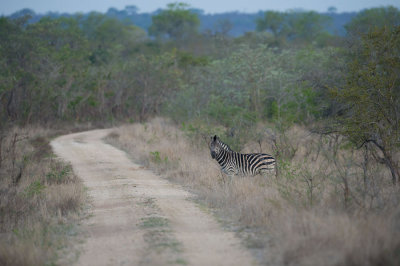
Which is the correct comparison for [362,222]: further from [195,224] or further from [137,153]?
[137,153]

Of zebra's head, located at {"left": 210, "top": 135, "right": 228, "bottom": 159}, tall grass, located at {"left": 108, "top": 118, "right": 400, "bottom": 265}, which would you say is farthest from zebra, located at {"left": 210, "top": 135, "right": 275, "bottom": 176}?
tall grass, located at {"left": 108, "top": 118, "right": 400, "bottom": 265}

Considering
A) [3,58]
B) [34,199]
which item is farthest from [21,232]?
[3,58]

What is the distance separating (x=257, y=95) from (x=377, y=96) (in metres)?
13.8

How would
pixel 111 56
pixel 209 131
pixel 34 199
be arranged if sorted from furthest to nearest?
pixel 111 56 → pixel 209 131 → pixel 34 199

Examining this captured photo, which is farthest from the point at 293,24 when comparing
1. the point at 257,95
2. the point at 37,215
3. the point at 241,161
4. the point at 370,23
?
the point at 37,215

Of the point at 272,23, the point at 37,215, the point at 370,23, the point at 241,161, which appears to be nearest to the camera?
the point at 37,215

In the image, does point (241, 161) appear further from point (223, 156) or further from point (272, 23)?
point (272, 23)

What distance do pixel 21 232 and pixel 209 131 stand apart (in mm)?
10013

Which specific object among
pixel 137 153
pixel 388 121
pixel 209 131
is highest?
pixel 388 121

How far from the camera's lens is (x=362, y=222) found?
612cm

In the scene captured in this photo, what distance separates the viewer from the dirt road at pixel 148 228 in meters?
6.14

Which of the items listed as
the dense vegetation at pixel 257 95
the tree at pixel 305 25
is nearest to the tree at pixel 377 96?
the dense vegetation at pixel 257 95

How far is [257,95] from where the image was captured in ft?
78.0

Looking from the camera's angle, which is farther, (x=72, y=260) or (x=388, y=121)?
→ (x=388, y=121)
